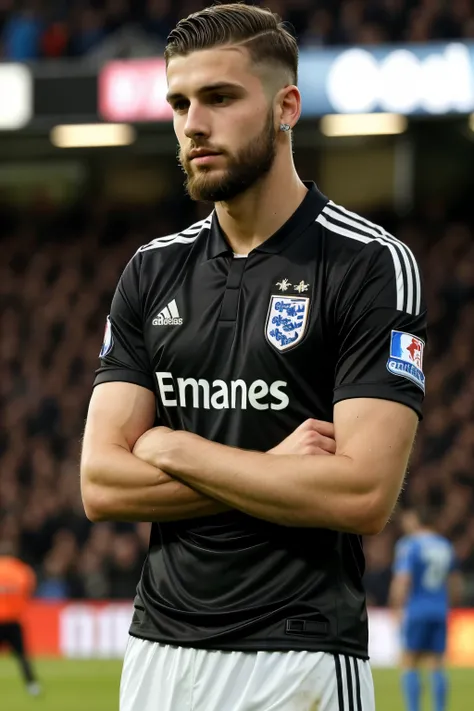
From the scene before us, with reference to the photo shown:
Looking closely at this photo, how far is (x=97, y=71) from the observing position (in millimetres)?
16484

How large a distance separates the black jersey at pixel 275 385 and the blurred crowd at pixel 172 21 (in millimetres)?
14896

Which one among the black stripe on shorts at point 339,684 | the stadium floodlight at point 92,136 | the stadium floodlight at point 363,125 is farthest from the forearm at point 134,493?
the stadium floodlight at point 92,136

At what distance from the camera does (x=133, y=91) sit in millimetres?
16484

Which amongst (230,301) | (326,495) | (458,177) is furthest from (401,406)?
(458,177)

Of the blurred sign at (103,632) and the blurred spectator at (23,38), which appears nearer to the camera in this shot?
the blurred sign at (103,632)

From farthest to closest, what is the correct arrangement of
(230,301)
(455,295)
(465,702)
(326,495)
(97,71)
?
(455,295), (97,71), (465,702), (230,301), (326,495)

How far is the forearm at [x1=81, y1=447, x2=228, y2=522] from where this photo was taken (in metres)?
2.74

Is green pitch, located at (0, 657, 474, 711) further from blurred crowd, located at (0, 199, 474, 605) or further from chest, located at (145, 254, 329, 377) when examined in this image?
chest, located at (145, 254, 329, 377)

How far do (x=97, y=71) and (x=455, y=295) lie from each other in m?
5.92

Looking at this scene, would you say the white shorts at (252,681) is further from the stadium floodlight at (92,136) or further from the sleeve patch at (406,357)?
the stadium floodlight at (92,136)

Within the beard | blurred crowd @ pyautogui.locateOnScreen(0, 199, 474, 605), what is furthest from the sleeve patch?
blurred crowd @ pyautogui.locateOnScreen(0, 199, 474, 605)

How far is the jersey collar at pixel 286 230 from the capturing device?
287 cm

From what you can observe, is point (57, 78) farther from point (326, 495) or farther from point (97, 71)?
point (326, 495)

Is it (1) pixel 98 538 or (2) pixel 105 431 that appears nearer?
(2) pixel 105 431
